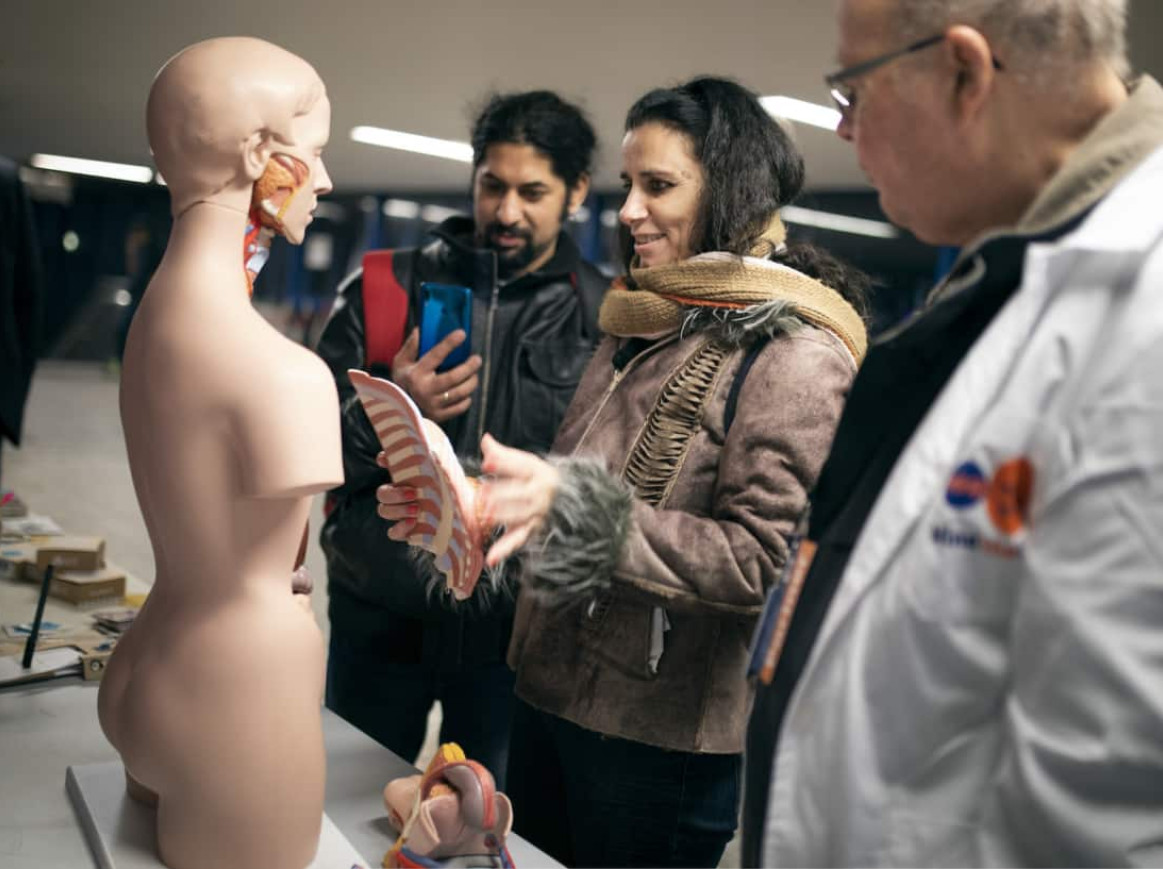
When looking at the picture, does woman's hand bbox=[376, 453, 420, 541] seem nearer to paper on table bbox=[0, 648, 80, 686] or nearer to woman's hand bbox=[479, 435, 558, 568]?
woman's hand bbox=[479, 435, 558, 568]

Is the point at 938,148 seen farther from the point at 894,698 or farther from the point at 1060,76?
the point at 894,698

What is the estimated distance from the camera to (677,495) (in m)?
1.45

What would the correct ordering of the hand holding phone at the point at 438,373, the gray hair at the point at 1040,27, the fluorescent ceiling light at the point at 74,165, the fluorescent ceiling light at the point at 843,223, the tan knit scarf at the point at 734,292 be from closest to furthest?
1. the gray hair at the point at 1040,27
2. the tan knit scarf at the point at 734,292
3. the hand holding phone at the point at 438,373
4. the fluorescent ceiling light at the point at 74,165
5. the fluorescent ceiling light at the point at 843,223

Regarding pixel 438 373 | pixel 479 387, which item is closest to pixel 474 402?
pixel 479 387

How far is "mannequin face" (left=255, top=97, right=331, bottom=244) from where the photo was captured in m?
1.27

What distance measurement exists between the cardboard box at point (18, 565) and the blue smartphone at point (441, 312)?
150 cm

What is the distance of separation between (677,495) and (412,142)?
6850 mm

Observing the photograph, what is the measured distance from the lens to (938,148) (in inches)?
35.8

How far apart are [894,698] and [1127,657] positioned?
179 mm

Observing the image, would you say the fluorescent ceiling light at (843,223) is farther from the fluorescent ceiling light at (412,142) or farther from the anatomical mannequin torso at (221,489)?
the anatomical mannequin torso at (221,489)

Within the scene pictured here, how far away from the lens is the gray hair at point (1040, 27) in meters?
0.85

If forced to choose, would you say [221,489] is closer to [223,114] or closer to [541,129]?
[223,114]

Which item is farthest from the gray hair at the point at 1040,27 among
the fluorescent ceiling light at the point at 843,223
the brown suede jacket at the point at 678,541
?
the fluorescent ceiling light at the point at 843,223

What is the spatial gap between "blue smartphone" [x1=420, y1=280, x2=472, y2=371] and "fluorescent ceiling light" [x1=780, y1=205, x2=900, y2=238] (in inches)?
263
